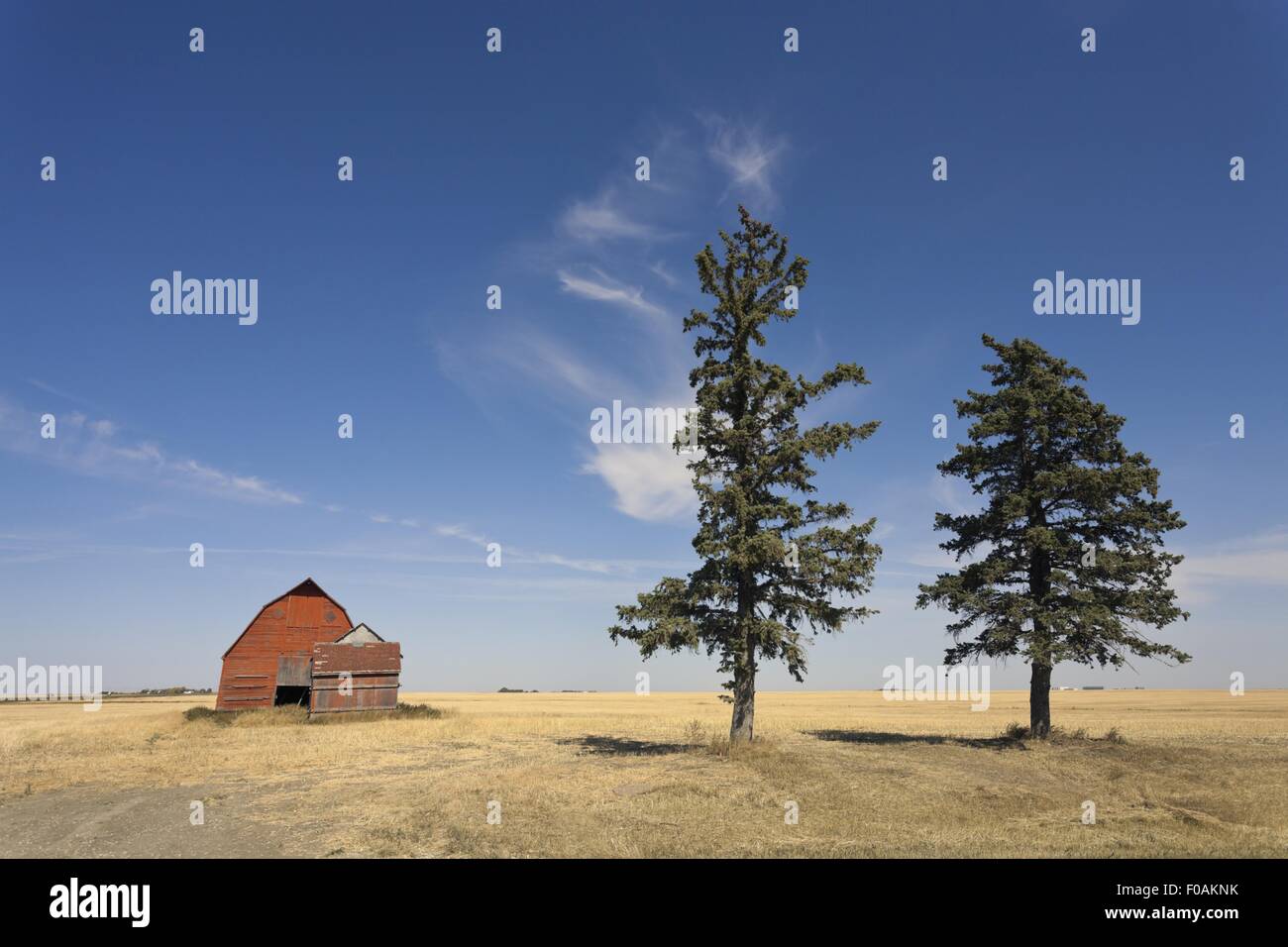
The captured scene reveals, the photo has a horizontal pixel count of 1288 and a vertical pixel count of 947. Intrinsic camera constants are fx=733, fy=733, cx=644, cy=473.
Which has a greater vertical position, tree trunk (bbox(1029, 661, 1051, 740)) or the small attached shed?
tree trunk (bbox(1029, 661, 1051, 740))

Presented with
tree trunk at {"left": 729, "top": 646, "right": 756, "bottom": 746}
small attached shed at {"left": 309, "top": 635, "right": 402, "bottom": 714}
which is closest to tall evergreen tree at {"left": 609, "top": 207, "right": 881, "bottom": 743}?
tree trunk at {"left": 729, "top": 646, "right": 756, "bottom": 746}

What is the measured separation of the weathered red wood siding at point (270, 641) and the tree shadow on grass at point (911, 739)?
31069 millimetres

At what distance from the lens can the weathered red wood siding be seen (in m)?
44.3

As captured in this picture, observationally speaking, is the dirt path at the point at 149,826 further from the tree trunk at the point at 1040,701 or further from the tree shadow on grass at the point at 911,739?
the tree trunk at the point at 1040,701

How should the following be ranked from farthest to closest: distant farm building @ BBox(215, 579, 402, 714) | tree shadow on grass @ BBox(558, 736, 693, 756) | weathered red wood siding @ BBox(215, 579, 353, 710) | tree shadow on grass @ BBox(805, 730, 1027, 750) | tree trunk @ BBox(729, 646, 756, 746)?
weathered red wood siding @ BBox(215, 579, 353, 710) < distant farm building @ BBox(215, 579, 402, 714) < tree shadow on grass @ BBox(805, 730, 1027, 750) < tree shadow on grass @ BBox(558, 736, 693, 756) < tree trunk @ BBox(729, 646, 756, 746)

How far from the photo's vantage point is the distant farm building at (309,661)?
42188 millimetres

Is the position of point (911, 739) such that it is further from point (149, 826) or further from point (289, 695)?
point (289, 695)

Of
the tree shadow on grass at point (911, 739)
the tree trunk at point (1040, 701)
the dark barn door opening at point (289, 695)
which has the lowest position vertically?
the dark barn door opening at point (289, 695)

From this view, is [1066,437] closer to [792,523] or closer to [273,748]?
[792,523]

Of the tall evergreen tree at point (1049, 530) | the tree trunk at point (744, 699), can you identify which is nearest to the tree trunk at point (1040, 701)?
the tall evergreen tree at point (1049, 530)

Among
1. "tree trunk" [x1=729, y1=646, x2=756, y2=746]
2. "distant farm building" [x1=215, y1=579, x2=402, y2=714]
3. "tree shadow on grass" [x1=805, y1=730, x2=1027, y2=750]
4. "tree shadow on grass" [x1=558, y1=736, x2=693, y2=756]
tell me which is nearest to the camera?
"tree trunk" [x1=729, y1=646, x2=756, y2=746]

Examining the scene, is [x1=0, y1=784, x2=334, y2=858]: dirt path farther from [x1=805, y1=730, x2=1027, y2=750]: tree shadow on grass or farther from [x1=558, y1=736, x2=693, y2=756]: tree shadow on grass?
[x1=805, y1=730, x2=1027, y2=750]: tree shadow on grass

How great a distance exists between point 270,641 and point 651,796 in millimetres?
36960

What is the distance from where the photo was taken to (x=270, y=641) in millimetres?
45469
